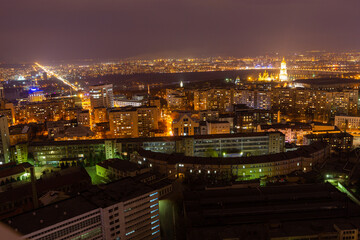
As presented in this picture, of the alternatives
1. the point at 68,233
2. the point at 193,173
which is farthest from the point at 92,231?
the point at 193,173

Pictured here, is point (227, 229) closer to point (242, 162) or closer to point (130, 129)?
point (242, 162)

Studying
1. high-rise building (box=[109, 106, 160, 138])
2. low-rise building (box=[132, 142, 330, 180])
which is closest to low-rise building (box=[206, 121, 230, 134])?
high-rise building (box=[109, 106, 160, 138])

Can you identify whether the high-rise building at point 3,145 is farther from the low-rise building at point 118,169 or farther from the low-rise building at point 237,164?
the low-rise building at point 237,164

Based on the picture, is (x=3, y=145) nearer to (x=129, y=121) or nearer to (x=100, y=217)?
(x=129, y=121)

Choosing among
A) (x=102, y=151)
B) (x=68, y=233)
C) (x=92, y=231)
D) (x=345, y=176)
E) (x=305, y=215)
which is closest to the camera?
(x=68, y=233)

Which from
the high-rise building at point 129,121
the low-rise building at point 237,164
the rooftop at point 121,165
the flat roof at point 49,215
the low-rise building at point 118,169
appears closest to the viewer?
the flat roof at point 49,215

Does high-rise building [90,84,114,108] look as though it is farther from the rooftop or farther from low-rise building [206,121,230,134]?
the rooftop

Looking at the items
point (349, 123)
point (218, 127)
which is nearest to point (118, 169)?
point (218, 127)

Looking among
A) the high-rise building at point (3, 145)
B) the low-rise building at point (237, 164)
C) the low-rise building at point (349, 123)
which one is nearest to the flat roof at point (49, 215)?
the low-rise building at point (237, 164)

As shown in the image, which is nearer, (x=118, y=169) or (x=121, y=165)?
(x=118, y=169)

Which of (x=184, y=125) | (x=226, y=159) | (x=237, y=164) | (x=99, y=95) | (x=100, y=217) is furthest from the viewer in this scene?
(x=99, y=95)

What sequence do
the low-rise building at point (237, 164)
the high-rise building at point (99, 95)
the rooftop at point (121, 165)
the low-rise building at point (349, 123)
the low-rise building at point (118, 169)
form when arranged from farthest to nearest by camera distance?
the high-rise building at point (99, 95), the low-rise building at point (349, 123), the low-rise building at point (237, 164), the rooftop at point (121, 165), the low-rise building at point (118, 169)
